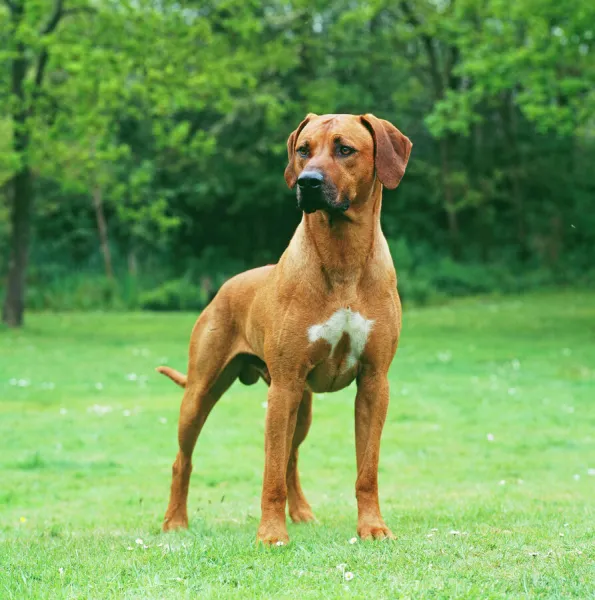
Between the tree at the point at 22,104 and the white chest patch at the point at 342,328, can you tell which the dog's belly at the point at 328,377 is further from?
the tree at the point at 22,104

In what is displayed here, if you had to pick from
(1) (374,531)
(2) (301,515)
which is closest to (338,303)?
(1) (374,531)

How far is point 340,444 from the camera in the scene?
11773 millimetres

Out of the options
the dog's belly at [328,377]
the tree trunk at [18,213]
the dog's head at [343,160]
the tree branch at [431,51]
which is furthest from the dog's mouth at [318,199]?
the tree branch at [431,51]

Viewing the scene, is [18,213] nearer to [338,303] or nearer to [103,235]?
[103,235]

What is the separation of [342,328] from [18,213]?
20.5 m

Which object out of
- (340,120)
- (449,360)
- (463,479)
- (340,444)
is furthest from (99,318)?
(340,120)

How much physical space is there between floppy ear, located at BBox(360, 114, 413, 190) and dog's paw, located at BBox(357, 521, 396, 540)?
1.85 m

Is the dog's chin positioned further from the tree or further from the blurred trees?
the blurred trees

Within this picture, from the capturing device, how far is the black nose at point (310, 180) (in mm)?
5168

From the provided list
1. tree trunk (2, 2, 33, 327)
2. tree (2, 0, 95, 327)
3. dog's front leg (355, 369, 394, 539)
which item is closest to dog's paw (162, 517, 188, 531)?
dog's front leg (355, 369, 394, 539)

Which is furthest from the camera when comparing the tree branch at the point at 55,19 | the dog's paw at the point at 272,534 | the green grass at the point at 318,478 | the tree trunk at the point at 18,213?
the tree trunk at the point at 18,213

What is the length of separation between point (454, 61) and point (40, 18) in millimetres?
18755

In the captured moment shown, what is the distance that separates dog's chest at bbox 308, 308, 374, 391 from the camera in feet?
18.0

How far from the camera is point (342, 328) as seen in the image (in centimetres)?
551
